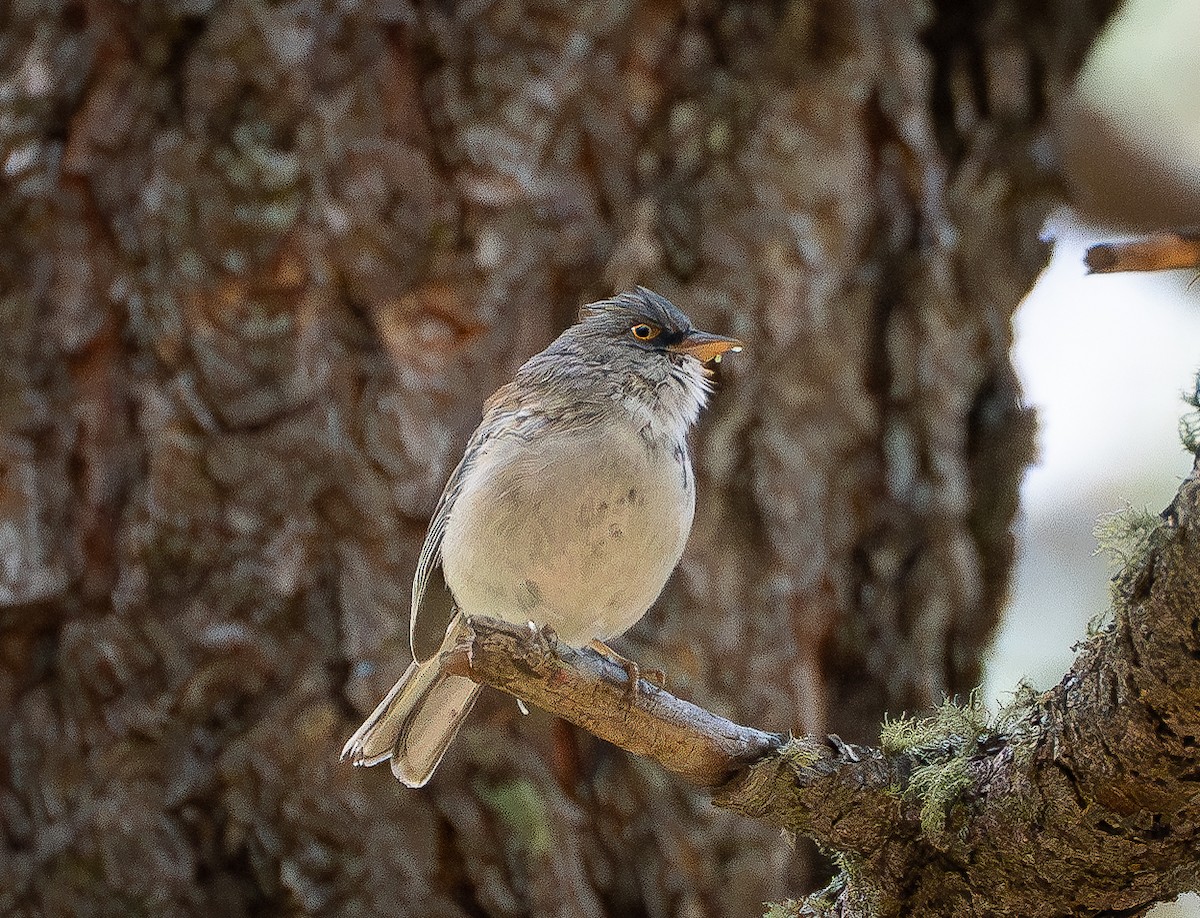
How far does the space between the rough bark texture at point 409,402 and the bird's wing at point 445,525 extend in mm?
339

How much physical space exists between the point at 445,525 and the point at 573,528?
553 mm

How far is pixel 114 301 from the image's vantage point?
4.07 metres

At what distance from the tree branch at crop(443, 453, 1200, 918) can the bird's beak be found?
1.30 metres

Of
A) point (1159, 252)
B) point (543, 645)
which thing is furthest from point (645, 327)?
point (1159, 252)

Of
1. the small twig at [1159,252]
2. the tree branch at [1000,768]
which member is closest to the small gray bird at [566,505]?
the tree branch at [1000,768]

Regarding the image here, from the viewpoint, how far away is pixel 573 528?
3055 mm

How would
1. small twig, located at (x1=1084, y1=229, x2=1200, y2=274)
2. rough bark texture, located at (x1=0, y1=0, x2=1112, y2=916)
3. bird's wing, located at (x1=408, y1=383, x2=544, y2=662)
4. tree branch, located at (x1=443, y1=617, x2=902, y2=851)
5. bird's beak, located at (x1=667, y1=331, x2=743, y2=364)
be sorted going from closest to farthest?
small twig, located at (x1=1084, y1=229, x2=1200, y2=274)
tree branch, located at (x1=443, y1=617, x2=902, y2=851)
bird's wing, located at (x1=408, y1=383, x2=544, y2=662)
bird's beak, located at (x1=667, y1=331, x2=743, y2=364)
rough bark texture, located at (x1=0, y1=0, x2=1112, y2=916)

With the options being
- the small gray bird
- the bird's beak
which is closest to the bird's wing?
the small gray bird

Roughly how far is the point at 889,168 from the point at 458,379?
1.68 m

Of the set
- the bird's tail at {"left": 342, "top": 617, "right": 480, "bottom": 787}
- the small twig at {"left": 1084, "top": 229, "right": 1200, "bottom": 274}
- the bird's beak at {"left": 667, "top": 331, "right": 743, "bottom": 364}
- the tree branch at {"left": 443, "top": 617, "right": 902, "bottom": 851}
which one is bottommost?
the bird's tail at {"left": 342, "top": 617, "right": 480, "bottom": 787}

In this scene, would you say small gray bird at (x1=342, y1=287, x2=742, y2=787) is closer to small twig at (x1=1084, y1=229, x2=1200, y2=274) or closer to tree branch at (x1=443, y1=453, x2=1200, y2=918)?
tree branch at (x1=443, y1=453, x2=1200, y2=918)

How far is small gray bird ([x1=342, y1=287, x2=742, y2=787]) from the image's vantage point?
10.1 feet

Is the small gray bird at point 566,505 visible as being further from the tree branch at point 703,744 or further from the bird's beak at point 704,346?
Result: the tree branch at point 703,744

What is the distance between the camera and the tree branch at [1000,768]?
5.92 ft
